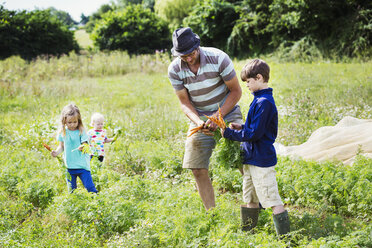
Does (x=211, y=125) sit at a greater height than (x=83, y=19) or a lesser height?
lesser

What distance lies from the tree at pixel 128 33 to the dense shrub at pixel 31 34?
2.29 m

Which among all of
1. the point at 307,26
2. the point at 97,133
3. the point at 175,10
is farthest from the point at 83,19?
the point at 97,133

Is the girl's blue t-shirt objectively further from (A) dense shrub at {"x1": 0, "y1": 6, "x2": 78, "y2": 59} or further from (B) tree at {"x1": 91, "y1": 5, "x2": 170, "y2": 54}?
(B) tree at {"x1": 91, "y1": 5, "x2": 170, "y2": 54}

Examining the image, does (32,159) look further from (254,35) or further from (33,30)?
(33,30)

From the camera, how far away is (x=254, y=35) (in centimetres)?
2028

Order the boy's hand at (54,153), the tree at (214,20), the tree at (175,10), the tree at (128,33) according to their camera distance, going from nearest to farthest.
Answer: the boy's hand at (54,153) < the tree at (214,20) < the tree at (128,33) < the tree at (175,10)

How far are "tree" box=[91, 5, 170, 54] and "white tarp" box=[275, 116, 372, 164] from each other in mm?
19322

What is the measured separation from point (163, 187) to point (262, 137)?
6.46 ft

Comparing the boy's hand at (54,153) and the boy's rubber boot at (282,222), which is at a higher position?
the boy's hand at (54,153)

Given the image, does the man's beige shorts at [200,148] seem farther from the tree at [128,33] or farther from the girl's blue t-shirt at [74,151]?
the tree at [128,33]

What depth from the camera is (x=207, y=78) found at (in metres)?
3.79

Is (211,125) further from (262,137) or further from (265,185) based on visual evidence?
(265,185)

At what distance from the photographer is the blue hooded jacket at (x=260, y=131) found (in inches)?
123

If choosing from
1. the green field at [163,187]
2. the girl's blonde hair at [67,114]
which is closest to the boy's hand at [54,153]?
the girl's blonde hair at [67,114]
